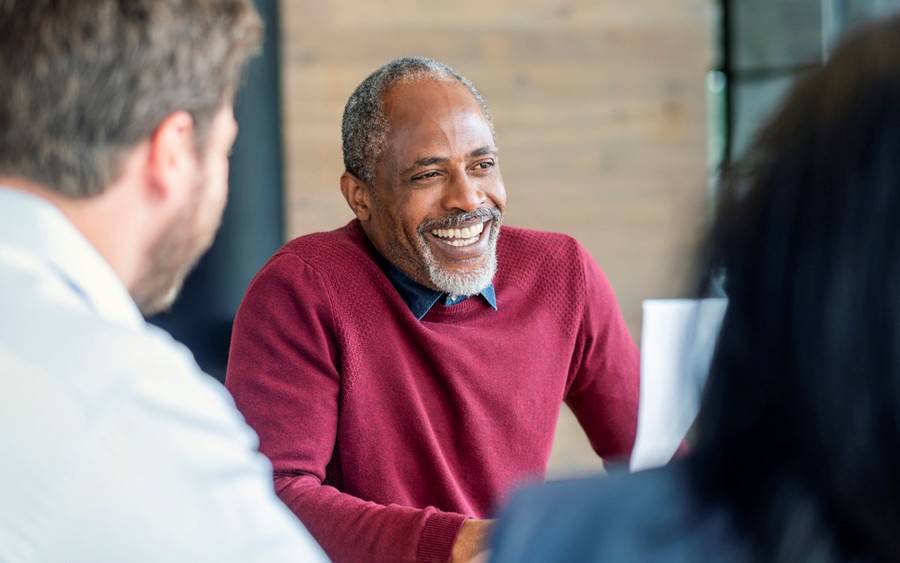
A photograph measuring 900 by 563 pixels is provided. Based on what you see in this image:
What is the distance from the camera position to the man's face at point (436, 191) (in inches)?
70.9

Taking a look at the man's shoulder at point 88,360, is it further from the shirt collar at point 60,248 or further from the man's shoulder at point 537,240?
the man's shoulder at point 537,240

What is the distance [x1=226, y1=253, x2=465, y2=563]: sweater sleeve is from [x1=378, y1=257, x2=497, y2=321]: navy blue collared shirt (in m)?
0.15

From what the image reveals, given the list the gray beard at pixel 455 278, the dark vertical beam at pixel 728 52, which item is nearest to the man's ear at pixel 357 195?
the gray beard at pixel 455 278

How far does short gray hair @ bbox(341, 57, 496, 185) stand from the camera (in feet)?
5.98

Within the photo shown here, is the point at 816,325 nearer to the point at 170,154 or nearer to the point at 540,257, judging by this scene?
the point at 170,154

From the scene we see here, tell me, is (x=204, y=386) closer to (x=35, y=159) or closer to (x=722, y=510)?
(x=35, y=159)

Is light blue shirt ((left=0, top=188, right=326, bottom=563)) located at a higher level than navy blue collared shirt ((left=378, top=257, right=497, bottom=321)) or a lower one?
higher

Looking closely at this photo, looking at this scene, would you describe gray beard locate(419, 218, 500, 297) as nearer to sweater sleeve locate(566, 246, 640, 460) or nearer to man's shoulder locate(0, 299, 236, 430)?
sweater sleeve locate(566, 246, 640, 460)

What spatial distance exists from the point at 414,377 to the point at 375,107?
0.44m

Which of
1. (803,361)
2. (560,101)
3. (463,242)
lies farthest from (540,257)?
(560,101)

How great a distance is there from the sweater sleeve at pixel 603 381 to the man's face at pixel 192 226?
34.7 inches

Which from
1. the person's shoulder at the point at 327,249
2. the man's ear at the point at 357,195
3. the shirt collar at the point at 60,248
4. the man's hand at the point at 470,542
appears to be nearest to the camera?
the shirt collar at the point at 60,248

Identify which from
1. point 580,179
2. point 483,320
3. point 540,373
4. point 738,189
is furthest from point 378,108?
point 580,179

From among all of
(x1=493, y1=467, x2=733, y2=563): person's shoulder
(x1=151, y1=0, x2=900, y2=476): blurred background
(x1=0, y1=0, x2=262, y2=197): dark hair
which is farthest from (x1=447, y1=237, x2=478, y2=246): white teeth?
(x1=151, y1=0, x2=900, y2=476): blurred background
